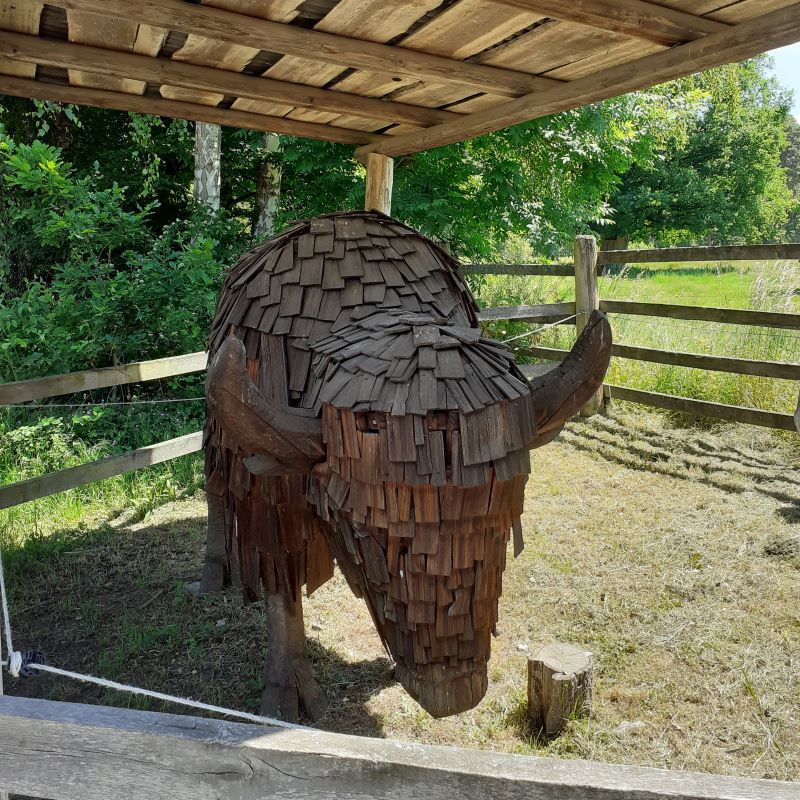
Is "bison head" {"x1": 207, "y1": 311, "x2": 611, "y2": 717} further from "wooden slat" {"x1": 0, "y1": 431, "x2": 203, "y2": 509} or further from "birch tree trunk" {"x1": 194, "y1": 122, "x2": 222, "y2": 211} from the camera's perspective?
"birch tree trunk" {"x1": 194, "y1": 122, "x2": 222, "y2": 211}

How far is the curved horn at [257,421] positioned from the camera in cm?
171

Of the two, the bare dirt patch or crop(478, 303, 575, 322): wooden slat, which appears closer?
the bare dirt patch

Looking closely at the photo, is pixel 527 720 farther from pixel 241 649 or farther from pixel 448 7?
pixel 448 7

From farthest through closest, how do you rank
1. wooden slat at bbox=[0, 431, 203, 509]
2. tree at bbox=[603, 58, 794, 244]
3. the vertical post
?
tree at bbox=[603, 58, 794, 244], the vertical post, wooden slat at bbox=[0, 431, 203, 509]

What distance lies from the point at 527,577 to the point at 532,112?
271 cm

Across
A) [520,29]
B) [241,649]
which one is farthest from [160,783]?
[520,29]

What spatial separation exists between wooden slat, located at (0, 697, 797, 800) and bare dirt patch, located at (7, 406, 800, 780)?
5.85 ft

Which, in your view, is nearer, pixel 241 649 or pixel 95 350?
pixel 241 649

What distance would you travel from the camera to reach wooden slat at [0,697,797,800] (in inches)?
45.2

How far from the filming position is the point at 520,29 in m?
2.93

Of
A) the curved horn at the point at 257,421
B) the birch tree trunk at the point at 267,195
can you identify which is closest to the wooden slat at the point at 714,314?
the birch tree trunk at the point at 267,195

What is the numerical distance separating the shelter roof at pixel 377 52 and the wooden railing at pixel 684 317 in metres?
3.32

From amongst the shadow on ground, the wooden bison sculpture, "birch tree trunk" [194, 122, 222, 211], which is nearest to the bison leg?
the shadow on ground

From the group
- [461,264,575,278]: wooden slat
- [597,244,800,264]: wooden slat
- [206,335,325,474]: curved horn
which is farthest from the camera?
[461,264,575,278]: wooden slat
